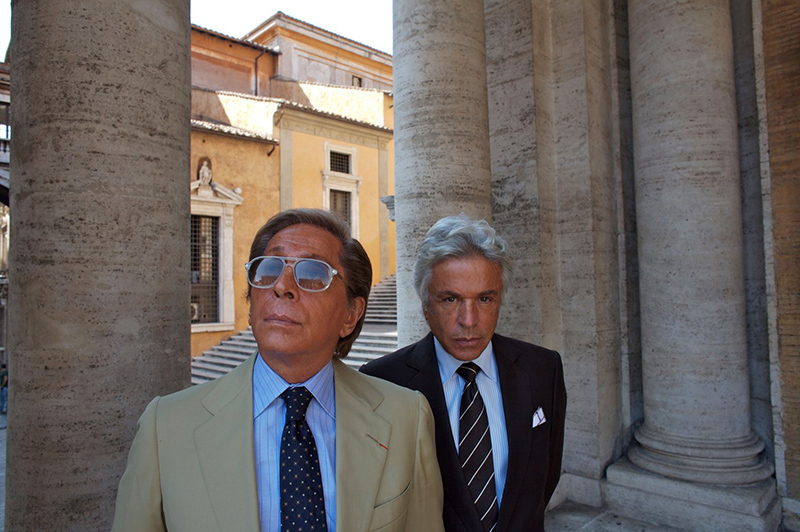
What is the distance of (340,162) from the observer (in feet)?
69.3

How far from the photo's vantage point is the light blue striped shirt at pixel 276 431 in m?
1.32

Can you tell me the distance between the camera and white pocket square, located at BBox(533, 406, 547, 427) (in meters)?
2.03

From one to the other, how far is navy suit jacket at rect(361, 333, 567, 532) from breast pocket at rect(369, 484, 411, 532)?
415mm

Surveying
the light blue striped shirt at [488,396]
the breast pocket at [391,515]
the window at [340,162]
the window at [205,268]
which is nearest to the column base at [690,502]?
the light blue striped shirt at [488,396]

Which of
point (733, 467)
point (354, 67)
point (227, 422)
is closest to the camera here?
point (227, 422)

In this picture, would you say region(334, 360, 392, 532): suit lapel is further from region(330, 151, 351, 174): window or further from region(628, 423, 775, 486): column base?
region(330, 151, 351, 174): window

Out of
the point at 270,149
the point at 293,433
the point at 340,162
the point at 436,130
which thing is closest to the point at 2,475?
the point at 436,130

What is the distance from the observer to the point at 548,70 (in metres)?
4.66

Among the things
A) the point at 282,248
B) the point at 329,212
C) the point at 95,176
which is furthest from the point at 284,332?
the point at 95,176

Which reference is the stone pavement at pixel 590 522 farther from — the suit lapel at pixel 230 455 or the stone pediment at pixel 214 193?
the stone pediment at pixel 214 193

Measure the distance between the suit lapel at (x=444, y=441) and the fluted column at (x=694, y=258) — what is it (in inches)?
120

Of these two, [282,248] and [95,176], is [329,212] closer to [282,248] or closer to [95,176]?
[282,248]

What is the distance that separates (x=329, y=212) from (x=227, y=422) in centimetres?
69

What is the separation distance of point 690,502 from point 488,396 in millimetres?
2930
